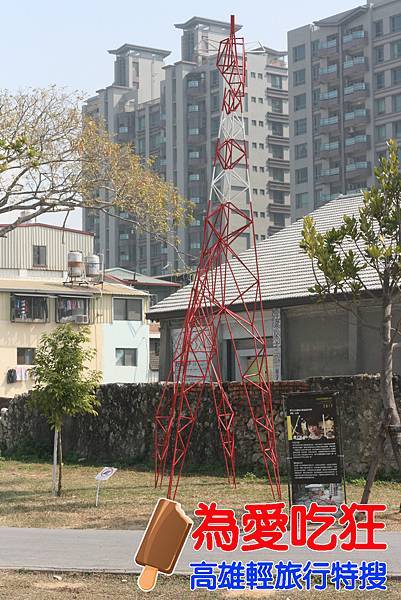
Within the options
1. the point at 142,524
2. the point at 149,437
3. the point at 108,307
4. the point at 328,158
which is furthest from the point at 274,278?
the point at 328,158

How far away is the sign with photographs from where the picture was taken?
15719mm

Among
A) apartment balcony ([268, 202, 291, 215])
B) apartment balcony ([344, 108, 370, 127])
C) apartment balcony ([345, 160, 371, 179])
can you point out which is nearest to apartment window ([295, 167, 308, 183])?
apartment balcony ([345, 160, 371, 179])

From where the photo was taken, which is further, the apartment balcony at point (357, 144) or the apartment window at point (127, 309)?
the apartment balcony at point (357, 144)

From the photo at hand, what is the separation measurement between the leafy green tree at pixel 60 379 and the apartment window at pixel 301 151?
96887 mm

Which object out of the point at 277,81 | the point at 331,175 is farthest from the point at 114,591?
the point at 277,81

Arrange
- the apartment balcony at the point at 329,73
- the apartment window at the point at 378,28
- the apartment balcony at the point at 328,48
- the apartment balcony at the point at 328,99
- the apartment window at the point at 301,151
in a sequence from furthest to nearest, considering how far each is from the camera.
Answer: the apartment window at the point at 301,151 → the apartment balcony at the point at 328,48 → the apartment balcony at the point at 329,73 → the apartment balcony at the point at 328,99 → the apartment window at the point at 378,28

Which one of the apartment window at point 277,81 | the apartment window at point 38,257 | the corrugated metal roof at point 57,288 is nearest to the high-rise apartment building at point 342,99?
the apartment window at point 277,81

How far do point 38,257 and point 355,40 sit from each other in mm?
50605

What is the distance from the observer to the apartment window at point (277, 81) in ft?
430

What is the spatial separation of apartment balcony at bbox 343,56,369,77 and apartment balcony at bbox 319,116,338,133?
15.5 feet

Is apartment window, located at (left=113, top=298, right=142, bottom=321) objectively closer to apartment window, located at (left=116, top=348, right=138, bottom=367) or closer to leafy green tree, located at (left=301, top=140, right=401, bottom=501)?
apartment window, located at (left=116, top=348, right=138, bottom=367)

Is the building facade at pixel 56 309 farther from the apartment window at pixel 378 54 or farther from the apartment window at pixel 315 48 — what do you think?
the apartment window at pixel 315 48

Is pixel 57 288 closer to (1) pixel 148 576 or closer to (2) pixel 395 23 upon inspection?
(2) pixel 395 23

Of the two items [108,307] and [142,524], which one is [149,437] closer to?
[142,524]
